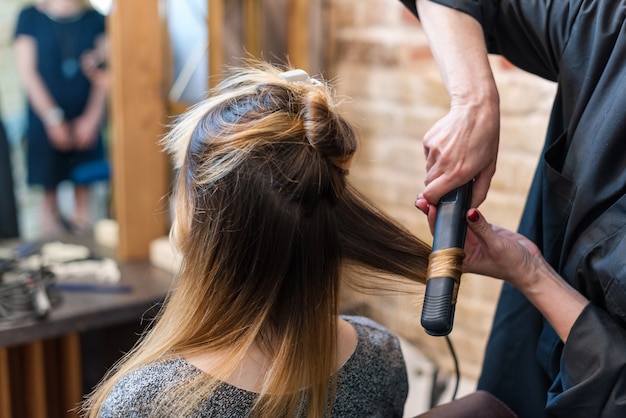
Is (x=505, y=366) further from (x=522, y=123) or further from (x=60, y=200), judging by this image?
(x=60, y=200)

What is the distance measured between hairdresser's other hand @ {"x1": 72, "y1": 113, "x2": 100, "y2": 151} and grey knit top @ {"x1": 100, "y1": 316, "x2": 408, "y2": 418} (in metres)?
2.11

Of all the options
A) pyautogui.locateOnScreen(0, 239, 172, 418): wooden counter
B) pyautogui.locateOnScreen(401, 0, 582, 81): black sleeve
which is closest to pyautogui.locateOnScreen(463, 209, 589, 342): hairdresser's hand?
pyautogui.locateOnScreen(401, 0, 582, 81): black sleeve

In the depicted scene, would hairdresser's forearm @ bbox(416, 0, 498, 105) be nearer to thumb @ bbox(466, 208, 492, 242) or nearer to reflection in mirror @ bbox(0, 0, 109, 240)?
thumb @ bbox(466, 208, 492, 242)

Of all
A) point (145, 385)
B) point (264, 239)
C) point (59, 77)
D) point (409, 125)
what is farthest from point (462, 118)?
point (59, 77)

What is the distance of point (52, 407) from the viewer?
1662mm

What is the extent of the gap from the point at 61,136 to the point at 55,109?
11cm

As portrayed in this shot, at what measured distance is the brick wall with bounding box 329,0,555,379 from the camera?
156cm

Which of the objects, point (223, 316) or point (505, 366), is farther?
point (505, 366)

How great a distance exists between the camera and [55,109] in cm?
276

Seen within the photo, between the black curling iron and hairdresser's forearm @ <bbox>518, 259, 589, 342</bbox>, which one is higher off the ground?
the black curling iron

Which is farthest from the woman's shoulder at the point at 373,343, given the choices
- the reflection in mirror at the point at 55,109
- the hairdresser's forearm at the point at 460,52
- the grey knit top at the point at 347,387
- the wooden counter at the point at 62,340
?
the reflection in mirror at the point at 55,109

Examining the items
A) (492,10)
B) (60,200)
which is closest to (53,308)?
(492,10)

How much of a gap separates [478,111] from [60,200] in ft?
7.64

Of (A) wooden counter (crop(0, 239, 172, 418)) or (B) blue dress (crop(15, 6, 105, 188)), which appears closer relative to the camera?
(A) wooden counter (crop(0, 239, 172, 418))
